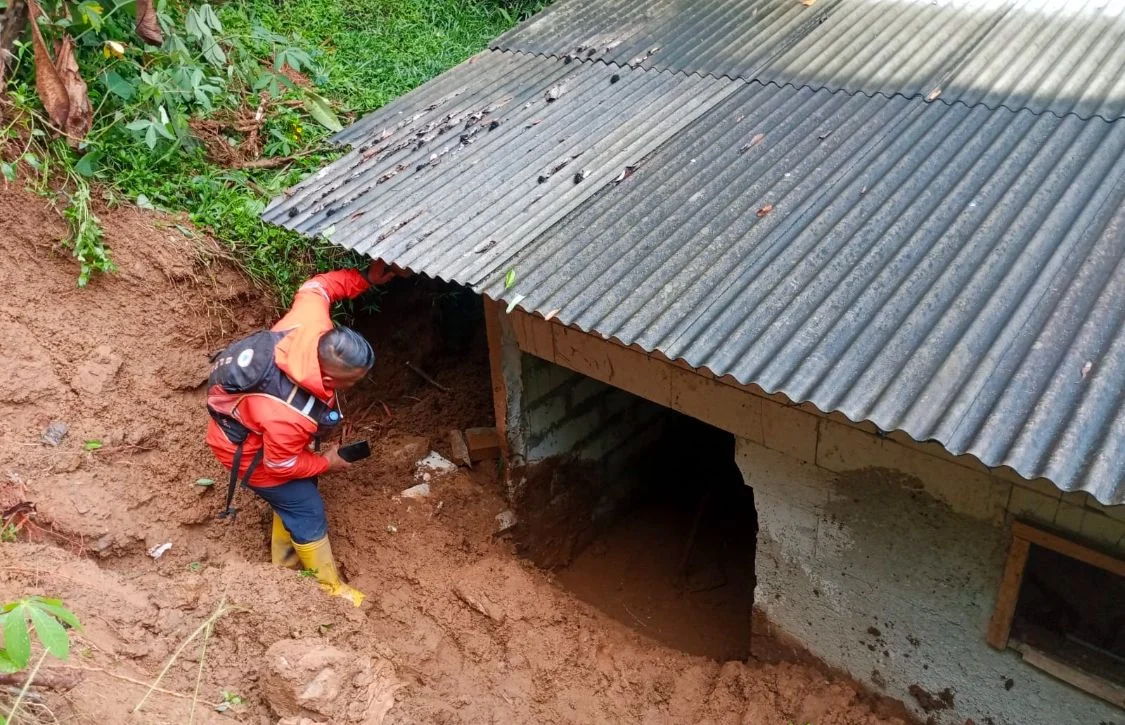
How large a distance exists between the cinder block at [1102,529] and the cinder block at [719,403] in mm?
1396

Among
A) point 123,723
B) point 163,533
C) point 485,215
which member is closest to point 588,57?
point 485,215

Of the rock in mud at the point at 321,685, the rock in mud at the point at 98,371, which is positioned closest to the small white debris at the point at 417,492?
the rock in mud at the point at 321,685

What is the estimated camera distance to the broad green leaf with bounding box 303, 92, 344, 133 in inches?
268

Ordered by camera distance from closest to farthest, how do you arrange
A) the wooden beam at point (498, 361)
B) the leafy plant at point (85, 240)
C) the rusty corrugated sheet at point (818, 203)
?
the rusty corrugated sheet at point (818, 203), the leafy plant at point (85, 240), the wooden beam at point (498, 361)

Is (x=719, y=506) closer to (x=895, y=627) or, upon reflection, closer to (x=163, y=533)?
(x=895, y=627)

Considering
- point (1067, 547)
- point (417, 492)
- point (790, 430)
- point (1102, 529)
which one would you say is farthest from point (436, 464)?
point (1102, 529)

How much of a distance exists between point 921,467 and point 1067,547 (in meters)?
0.62

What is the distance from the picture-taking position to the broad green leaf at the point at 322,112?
22.4ft

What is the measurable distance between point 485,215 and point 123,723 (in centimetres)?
300

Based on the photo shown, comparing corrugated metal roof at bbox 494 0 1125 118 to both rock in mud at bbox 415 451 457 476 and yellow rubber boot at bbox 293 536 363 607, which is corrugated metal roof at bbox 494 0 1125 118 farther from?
yellow rubber boot at bbox 293 536 363 607

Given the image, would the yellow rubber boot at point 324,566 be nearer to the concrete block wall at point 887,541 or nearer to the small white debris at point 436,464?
the small white debris at point 436,464

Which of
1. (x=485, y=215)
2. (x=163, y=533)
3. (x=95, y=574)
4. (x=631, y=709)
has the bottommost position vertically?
(x=631, y=709)

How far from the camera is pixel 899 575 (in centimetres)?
398

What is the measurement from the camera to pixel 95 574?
13.4 feet
